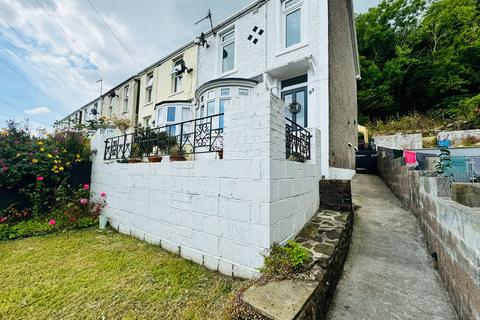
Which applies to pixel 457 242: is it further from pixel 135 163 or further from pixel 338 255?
pixel 135 163

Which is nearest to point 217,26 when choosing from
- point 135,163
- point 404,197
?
point 135,163

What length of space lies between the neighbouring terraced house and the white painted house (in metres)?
0.02

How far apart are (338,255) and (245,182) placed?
1896 mm

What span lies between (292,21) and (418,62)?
59.7ft

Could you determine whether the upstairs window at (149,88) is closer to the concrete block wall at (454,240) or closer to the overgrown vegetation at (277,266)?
the overgrown vegetation at (277,266)

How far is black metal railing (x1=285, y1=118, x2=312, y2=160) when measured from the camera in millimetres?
3937

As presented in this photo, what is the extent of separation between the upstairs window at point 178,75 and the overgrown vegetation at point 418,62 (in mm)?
16839

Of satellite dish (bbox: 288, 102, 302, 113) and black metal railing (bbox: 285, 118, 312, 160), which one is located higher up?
satellite dish (bbox: 288, 102, 302, 113)

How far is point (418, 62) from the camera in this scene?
58.2ft

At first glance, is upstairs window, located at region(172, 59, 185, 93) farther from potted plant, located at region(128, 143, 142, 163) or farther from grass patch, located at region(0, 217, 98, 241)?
grass patch, located at region(0, 217, 98, 241)

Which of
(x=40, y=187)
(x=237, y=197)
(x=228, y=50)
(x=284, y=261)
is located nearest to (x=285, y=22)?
(x=228, y=50)

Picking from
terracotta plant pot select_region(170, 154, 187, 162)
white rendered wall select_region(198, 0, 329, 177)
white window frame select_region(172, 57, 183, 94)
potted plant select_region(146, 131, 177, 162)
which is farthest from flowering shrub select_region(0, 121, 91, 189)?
white rendered wall select_region(198, 0, 329, 177)

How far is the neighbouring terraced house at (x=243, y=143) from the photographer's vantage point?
294 centimetres

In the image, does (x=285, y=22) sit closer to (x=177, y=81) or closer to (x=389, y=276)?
(x=177, y=81)
